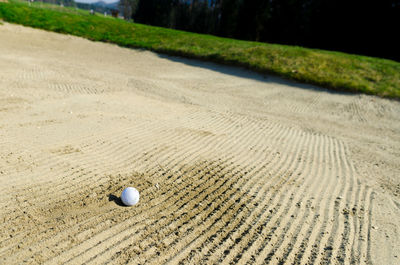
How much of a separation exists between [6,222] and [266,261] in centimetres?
292

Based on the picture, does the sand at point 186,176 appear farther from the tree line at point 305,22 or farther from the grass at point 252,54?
the tree line at point 305,22

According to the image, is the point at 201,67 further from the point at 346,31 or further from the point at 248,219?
the point at 346,31

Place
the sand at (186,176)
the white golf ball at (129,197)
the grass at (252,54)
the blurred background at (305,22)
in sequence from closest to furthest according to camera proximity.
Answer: the sand at (186,176), the white golf ball at (129,197), the grass at (252,54), the blurred background at (305,22)

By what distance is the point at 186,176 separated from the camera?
4.43m

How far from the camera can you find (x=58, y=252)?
2.74 meters

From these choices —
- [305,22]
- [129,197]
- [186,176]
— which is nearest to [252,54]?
[186,176]

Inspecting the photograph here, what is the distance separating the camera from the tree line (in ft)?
88.8

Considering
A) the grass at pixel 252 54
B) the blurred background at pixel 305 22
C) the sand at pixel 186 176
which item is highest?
the blurred background at pixel 305 22

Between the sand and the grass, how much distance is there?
2.54 m

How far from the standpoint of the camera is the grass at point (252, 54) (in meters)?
11.5

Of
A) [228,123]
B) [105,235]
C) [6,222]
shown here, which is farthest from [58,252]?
[228,123]

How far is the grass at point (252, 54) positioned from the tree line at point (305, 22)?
1532cm

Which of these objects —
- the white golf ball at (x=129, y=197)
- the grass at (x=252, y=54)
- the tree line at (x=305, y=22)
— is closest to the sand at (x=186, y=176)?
the white golf ball at (x=129, y=197)

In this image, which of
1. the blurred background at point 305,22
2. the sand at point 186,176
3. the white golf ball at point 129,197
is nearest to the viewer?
the sand at point 186,176
